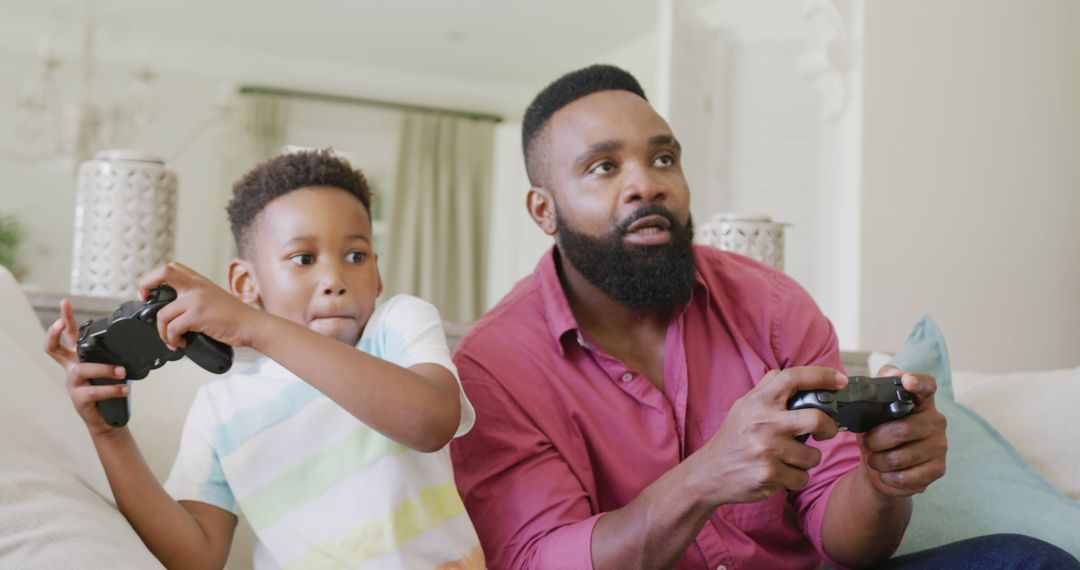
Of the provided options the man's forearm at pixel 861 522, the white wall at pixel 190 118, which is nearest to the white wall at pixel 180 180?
the white wall at pixel 190 118

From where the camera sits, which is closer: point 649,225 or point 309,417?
point 309,417

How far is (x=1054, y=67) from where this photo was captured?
441 cm

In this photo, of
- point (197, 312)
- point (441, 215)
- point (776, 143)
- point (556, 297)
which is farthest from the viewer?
point (441, 215)

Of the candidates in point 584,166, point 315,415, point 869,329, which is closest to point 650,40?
point 869,329

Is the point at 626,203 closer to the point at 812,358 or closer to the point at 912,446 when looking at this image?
the point at 812,358

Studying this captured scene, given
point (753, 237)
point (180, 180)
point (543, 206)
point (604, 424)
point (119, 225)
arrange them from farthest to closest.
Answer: point (180, 180) < point (753, 237) < point (119, 225) < point (543, 206) < point (604, 424)

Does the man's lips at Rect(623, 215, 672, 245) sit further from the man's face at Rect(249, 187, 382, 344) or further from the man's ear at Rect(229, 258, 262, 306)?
the man's ear at Rect(229, 258, 262, 306)

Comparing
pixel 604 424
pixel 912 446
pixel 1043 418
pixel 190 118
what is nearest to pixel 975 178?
pixel 1043 418

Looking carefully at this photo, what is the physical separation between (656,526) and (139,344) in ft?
1.90

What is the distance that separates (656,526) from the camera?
114 cm

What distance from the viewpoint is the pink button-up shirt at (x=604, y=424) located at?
1294 mm

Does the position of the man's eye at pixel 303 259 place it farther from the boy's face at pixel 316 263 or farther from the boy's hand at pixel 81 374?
the boy's hand at pixel 81 374

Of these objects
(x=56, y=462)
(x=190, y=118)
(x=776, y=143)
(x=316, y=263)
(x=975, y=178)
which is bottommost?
(x=56, y=462)

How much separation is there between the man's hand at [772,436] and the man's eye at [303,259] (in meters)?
0.53
